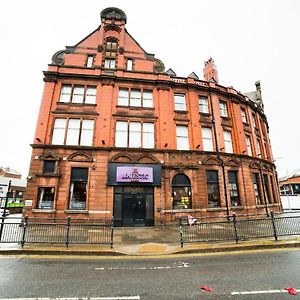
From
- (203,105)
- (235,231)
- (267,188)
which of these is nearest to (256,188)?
(267,188)

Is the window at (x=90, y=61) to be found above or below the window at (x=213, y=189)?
above

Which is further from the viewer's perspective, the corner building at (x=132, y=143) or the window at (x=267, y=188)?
the window at (x=267, y=188)

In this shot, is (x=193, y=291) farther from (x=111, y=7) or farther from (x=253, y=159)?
(x=111, y=7)

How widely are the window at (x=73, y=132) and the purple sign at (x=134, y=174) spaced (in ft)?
13.4

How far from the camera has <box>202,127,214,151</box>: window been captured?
19.5 metres

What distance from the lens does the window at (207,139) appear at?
19.5 meters

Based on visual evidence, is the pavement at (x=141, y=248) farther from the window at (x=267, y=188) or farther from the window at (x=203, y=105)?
the window at (x=267, y=188)

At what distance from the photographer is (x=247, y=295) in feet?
14.0

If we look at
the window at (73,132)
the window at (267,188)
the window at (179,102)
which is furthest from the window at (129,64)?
the window at (267,188)

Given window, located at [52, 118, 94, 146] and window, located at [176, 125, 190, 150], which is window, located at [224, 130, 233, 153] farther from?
window, located at [52, 118, 94, 146]

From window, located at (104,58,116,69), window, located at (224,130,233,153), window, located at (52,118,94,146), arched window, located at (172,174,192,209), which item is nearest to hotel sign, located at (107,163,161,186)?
arched window, located at (172,174,192,209)

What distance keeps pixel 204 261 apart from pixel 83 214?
11423 millimetres

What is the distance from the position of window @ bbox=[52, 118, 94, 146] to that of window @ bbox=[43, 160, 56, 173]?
1.82 metres

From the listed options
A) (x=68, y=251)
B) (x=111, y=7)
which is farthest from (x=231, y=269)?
(x=111, y=7)
